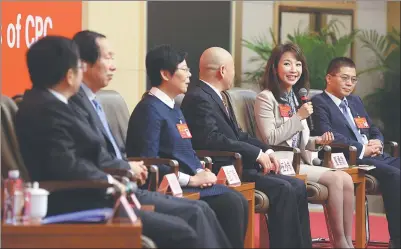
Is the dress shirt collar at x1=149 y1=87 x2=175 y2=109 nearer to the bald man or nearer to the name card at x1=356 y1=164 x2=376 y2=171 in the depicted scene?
the bald man

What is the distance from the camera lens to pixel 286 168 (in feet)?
19.3

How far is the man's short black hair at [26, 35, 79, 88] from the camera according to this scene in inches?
155

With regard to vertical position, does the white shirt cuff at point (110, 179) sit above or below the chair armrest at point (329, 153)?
above

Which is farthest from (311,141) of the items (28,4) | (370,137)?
(28,4)

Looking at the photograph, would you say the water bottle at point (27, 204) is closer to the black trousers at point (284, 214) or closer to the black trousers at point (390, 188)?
the black trousers at point (284, 214)

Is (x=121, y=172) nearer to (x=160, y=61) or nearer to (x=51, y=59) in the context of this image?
(x=51, y=59)

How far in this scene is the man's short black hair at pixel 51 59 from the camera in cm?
393

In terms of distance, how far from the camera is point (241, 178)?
5.61 m

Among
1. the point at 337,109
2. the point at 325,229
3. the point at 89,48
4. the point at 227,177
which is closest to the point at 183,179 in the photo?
the point at 227,177

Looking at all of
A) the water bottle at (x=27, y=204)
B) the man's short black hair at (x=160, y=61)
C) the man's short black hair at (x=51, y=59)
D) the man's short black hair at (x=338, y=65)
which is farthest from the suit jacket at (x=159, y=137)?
the man's short black hair at (x=338, y=65)

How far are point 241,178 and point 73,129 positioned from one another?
6.23 ft

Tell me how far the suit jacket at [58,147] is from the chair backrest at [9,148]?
10 centimetres

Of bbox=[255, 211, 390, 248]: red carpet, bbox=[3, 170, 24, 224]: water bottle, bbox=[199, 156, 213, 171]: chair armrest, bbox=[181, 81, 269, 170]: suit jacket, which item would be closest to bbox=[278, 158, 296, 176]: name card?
bbox=[181, 81, 269, 170]: suit jacket

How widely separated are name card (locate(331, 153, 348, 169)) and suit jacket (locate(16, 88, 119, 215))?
2576 millimetres
